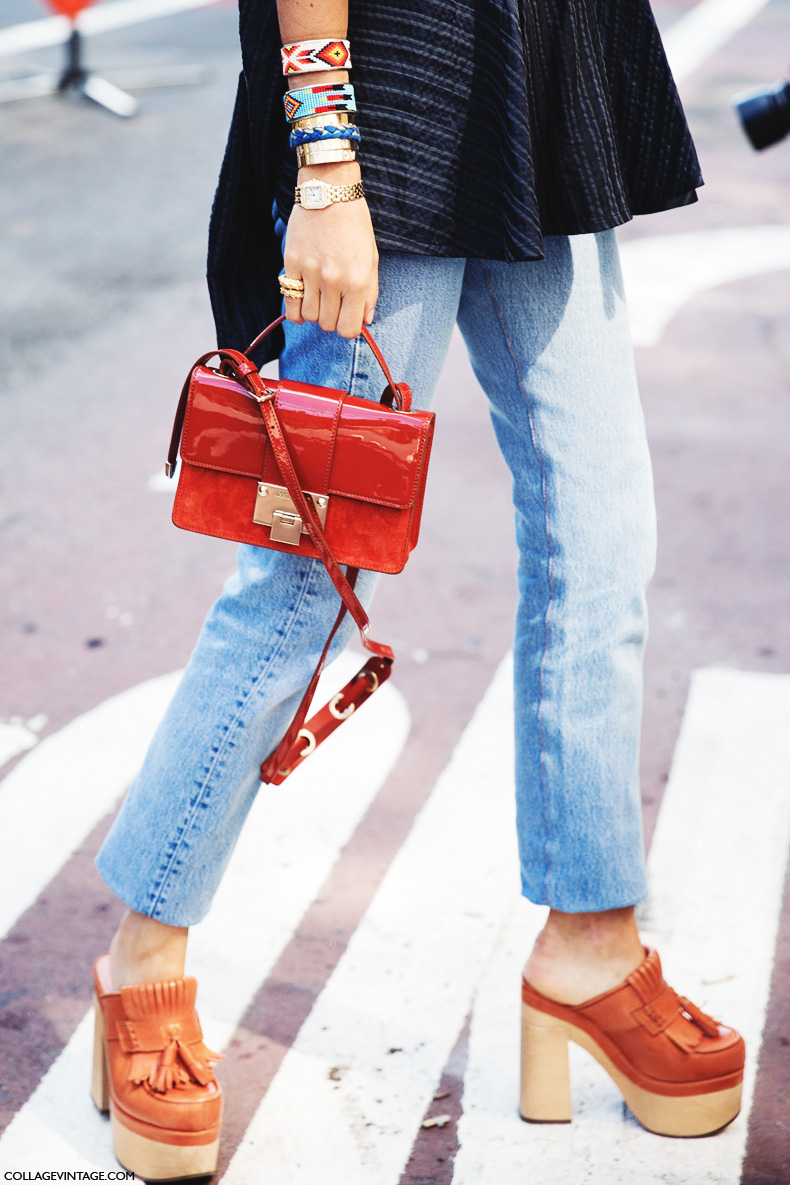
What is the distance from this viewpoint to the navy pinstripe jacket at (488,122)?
4.75 ft

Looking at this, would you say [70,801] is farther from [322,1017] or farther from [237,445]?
[237,445]

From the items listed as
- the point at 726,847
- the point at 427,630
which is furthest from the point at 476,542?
the point at 726,847

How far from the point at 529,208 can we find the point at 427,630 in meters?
1.72

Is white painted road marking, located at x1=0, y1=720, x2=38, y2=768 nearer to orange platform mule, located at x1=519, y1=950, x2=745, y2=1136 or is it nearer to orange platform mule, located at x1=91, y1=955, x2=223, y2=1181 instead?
orange platform mule, located at x1=91, y1=955, x2=223, y2=1181

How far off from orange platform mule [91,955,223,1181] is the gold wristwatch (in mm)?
974

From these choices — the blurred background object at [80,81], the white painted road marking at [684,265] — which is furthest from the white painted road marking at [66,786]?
the blurred background object at [80,81]

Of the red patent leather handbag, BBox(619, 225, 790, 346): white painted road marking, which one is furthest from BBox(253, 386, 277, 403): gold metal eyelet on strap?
BBox(619, 225, 790, 346): white painted road marking

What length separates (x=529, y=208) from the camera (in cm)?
147

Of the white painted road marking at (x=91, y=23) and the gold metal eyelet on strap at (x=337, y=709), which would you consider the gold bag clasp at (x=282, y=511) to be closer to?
the gold metal eyelet on strap at (x=337, y=709)

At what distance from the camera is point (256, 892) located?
2264 mm

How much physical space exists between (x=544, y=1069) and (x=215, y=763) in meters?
0.61

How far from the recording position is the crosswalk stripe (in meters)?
1.75

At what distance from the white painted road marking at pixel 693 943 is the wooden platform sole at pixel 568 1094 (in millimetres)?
21

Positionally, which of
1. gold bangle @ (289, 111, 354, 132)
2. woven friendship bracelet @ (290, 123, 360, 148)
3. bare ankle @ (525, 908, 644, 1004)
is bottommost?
bare ankle @ (525, 908, 644, 1004)
